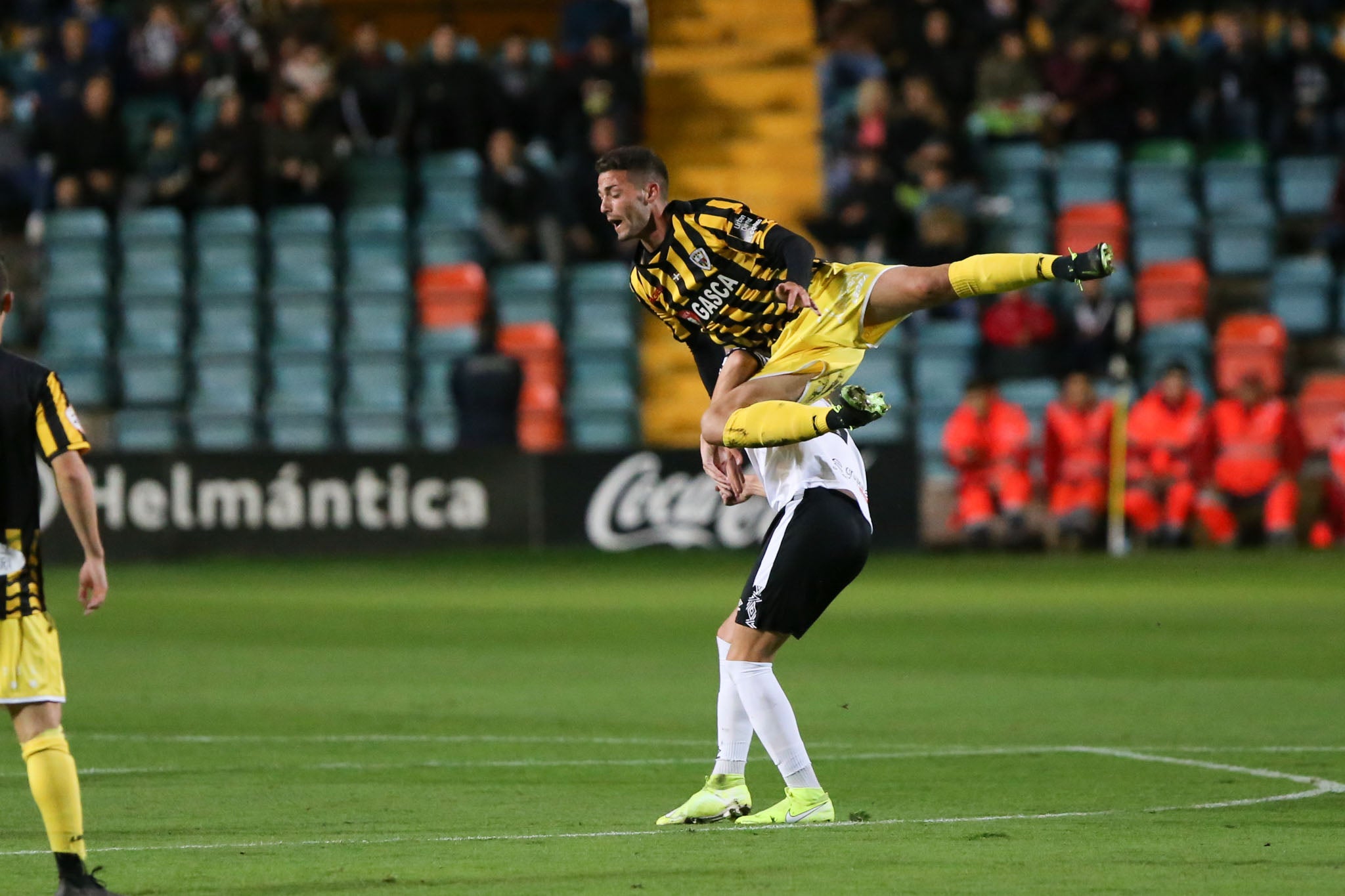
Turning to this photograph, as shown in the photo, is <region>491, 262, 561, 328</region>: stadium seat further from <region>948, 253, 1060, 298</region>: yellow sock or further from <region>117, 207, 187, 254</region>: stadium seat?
<region>948, 253, 1060, 298</region>: yellow sock

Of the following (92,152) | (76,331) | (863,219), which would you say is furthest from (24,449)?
(92,152)

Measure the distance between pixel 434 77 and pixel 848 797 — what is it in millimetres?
16633

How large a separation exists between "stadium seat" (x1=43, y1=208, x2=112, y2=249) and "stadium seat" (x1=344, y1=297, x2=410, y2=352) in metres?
2.82

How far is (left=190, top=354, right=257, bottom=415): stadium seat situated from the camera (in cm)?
2286

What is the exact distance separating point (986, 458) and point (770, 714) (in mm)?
14233

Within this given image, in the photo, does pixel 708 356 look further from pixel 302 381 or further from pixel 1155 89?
pixel 1155 89

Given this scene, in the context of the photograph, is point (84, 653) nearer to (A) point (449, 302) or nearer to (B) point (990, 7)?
(A) point (449, 302)

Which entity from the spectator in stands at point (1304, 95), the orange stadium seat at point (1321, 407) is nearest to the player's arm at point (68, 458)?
the orange stadium seat at point (1321, 407)

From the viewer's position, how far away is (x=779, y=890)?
5973 mm

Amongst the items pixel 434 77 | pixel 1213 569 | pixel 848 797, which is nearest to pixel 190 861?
pixel 848 797

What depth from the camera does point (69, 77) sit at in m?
24.1

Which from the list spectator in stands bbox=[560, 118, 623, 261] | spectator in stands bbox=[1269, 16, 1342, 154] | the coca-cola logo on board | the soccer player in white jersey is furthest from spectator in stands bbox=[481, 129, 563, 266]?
the soccer player in white jersey

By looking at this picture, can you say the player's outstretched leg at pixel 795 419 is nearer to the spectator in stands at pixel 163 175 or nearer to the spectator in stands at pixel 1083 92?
the spectator in stands at pixel 1083 92

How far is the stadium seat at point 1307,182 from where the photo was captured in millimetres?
22797
